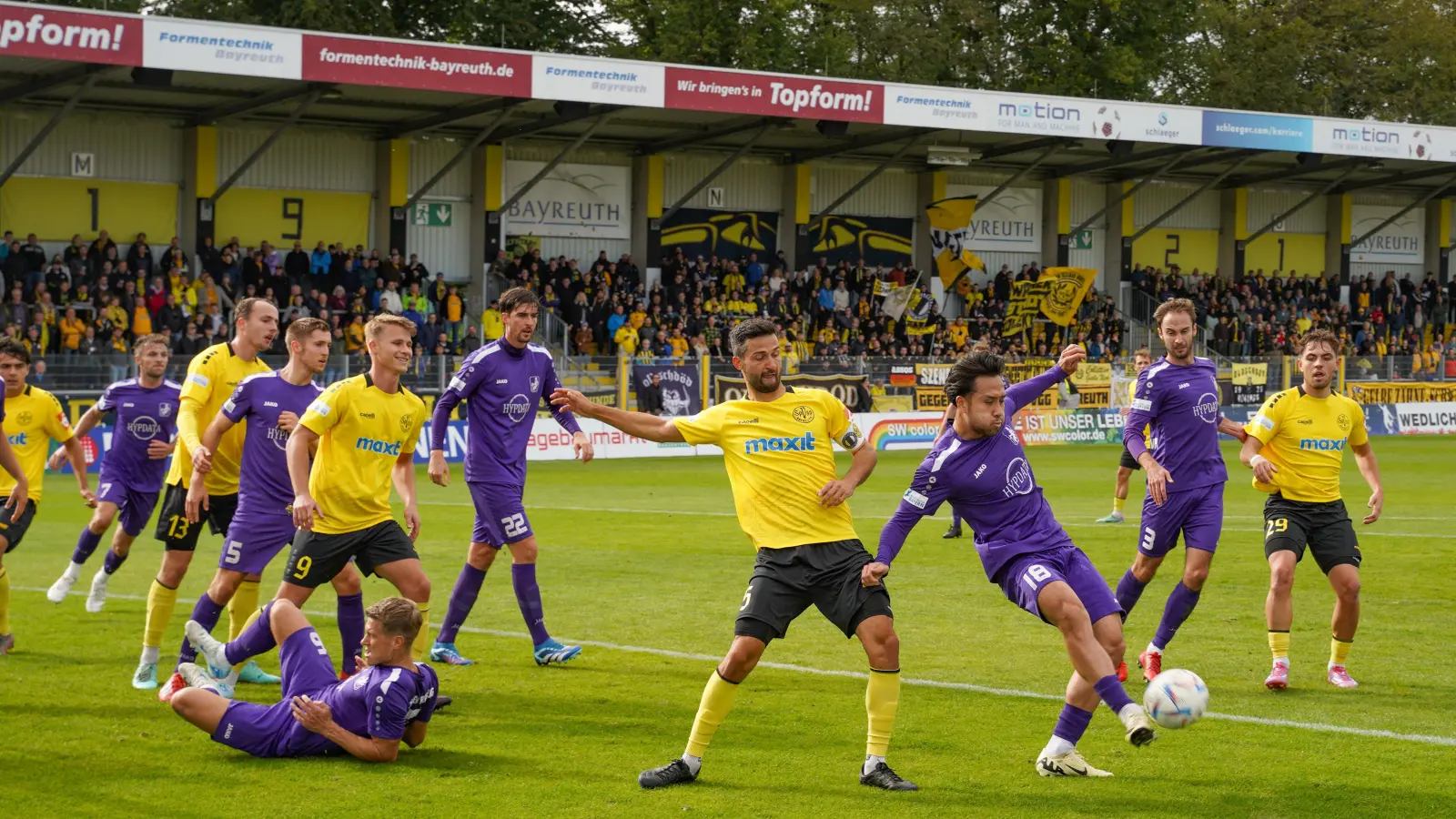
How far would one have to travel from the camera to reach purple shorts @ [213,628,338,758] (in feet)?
24.7

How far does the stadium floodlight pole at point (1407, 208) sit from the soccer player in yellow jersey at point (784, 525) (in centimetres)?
4823

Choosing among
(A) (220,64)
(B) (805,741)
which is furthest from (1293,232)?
(B) (805,741)

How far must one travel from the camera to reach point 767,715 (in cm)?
867

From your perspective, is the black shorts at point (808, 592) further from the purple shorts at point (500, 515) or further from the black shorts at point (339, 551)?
the purple shorts at point (500, 515)

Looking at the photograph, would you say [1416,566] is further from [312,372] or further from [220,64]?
[220,64]

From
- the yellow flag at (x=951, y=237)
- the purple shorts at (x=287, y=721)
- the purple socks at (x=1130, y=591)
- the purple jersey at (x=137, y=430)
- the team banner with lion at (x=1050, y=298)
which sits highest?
the yellow flag at (x=951, y=237)

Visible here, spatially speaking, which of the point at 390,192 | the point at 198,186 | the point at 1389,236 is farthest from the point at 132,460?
the point at 1389,236

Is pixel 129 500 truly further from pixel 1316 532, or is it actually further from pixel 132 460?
pixel 1316 532

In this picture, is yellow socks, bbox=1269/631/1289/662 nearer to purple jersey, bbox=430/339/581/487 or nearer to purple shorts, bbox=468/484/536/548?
purple jersey, bbox=430/339/581/487

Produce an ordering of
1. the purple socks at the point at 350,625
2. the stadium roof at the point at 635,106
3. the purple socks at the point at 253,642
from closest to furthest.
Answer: the purple socks at the point at 253,642, the purple socks at the point at 350,625, the stadium roof at the point at 635,106

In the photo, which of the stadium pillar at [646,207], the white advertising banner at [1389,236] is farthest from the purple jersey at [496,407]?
the white advertising banner at [1389,236]

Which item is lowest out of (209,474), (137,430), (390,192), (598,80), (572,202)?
(209,474)

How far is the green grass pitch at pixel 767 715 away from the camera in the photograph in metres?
6.88

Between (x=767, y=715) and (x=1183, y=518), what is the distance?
309 centimetres
